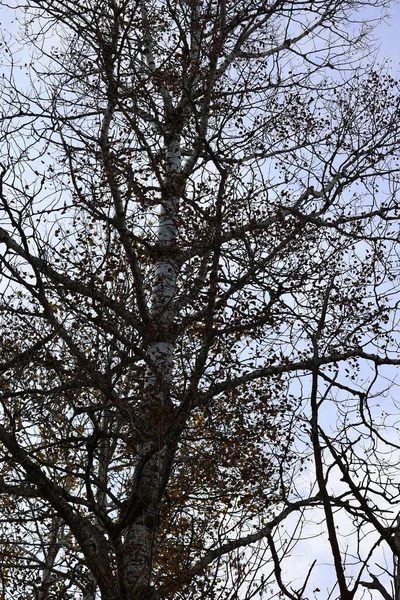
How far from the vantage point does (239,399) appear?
7977mm

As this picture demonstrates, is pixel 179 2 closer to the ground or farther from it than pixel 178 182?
farther from it

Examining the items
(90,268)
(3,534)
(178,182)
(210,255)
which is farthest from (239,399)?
(3,534)

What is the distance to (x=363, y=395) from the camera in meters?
3.23

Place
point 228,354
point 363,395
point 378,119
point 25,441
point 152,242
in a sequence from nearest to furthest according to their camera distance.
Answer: point 363,395 < point 228,354 < point 152,242 < point 378,119 < point 25,441

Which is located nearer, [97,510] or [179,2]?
[97,510]

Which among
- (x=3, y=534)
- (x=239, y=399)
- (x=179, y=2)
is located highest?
(x=179, y=2)

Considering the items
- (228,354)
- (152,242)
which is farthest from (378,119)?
(228,354)

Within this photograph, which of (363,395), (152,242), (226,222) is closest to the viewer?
(363,395)

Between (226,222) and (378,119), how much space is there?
12.3ft

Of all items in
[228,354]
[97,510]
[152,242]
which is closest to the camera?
[97,510]

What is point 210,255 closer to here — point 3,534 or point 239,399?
point 239,399

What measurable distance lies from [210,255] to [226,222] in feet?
1.64

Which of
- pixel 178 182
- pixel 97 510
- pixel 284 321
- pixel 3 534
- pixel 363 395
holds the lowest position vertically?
pixel 363 395

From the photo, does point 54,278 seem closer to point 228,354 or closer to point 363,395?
point 228,354
